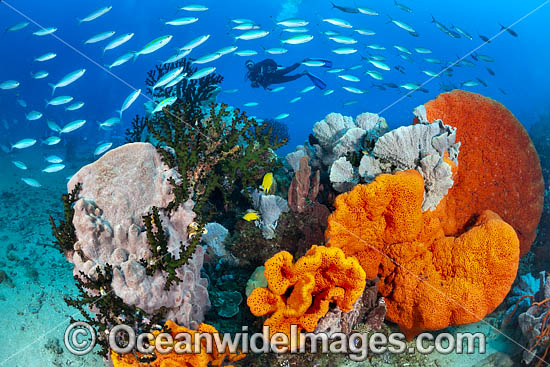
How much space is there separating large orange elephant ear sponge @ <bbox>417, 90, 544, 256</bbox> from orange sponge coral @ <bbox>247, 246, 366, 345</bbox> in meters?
2.05

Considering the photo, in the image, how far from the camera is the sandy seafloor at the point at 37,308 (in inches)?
154

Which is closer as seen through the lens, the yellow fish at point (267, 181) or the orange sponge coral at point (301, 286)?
the orange sponge coral at point (301, 286)

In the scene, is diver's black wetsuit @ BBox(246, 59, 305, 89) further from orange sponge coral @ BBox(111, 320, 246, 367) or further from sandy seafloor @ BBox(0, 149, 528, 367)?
orange sponge coral @ BBox(111, 320, 246, 367)

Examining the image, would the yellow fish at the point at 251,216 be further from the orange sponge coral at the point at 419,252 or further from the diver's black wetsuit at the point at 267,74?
the diver's black wetsuit at the point at 267,74

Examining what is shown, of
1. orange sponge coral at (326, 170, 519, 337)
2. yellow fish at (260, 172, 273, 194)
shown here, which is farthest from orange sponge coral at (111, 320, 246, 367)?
yellow fish at (260, 172, 273, 194)

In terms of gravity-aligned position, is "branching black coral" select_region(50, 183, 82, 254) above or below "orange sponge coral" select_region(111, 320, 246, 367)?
above

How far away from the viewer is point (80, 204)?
10.6ft

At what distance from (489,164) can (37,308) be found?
6721 millimetres

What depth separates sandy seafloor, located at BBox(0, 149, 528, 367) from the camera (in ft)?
12.8

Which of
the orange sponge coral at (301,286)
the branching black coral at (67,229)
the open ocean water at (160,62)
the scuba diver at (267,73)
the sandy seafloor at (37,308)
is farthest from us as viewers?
the scuba diver at (267,73)

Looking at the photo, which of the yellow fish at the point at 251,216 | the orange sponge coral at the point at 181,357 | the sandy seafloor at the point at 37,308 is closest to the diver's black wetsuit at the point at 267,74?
the sandy seafloor at the point at 37,308

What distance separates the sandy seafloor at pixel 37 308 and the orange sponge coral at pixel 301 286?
3.50 feet

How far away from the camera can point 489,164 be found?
463 centimetres

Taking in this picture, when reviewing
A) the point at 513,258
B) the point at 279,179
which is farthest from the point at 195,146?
the point at 513,258
